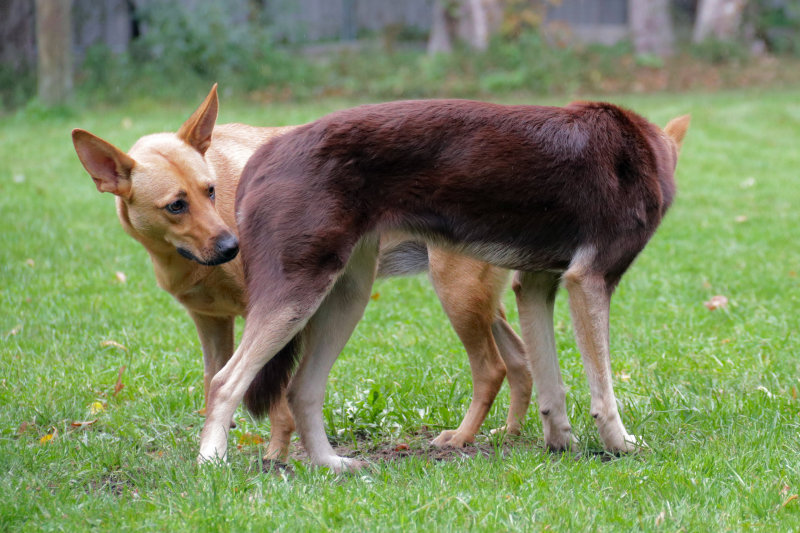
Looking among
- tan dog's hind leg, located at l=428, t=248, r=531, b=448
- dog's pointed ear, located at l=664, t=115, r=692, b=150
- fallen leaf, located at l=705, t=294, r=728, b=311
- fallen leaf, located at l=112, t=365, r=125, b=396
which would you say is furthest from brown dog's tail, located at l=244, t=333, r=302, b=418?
fallen leaf, located at l=705, t=294, r=728, b=311

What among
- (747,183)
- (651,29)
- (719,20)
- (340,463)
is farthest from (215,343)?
(719,20)

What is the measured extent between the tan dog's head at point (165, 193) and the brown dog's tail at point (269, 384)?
1.51 feet

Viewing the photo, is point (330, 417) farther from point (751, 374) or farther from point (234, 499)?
point (751, 374)

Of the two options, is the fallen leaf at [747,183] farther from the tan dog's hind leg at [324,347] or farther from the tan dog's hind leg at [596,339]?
the tan dog's hind leg at [324,347]

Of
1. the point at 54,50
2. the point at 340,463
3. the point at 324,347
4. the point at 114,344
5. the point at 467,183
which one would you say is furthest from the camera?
the point at 54,50

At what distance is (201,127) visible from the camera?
4.14m

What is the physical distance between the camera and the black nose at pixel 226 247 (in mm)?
3770

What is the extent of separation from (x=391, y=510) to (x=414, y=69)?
1730 centimetres

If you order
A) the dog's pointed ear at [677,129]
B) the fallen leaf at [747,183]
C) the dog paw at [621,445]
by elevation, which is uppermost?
the dog's pointed ear at [677,129]

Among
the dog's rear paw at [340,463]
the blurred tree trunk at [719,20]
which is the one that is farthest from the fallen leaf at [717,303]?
the blurred tree trunk at [719,20]

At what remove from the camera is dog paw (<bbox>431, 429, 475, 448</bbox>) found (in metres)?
4.25

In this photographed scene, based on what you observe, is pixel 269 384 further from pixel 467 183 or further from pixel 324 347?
pixel 467 183

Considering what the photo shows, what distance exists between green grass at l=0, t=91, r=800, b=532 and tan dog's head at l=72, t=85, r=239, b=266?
35.1 inches

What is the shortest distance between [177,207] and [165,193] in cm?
8
